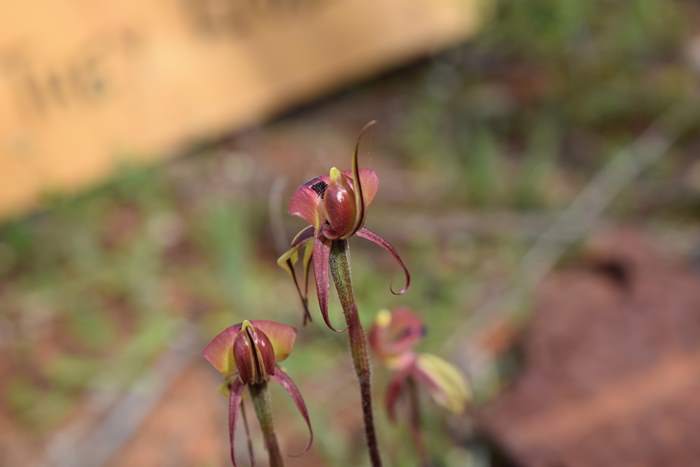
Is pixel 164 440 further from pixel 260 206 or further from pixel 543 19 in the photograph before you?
pixel 543 19

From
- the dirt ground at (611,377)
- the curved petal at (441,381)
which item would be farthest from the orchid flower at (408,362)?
the dirt ground at (611,377)

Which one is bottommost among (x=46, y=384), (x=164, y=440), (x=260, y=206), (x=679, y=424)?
(x=679, y=424)

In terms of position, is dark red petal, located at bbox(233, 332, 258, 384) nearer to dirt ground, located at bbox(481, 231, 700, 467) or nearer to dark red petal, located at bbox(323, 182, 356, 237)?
dark red petal, located at bbox(323, 182, 356, 237)

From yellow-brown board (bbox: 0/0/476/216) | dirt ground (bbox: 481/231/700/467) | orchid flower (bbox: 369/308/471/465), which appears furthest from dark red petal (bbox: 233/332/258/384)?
yellow-brown board (bbox: 0/0/476/216)

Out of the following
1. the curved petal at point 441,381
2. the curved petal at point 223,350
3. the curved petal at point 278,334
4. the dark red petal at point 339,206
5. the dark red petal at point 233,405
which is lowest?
the dark red petal at point 233,405

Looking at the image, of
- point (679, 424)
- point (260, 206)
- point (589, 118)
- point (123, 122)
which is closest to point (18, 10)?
point (123, 122)

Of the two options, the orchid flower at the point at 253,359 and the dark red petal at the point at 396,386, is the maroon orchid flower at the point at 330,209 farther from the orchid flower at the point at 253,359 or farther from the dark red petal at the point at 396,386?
the dark red petal at the point at 396,386

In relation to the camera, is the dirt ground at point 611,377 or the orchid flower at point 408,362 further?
the dirt ground at point 611,377
